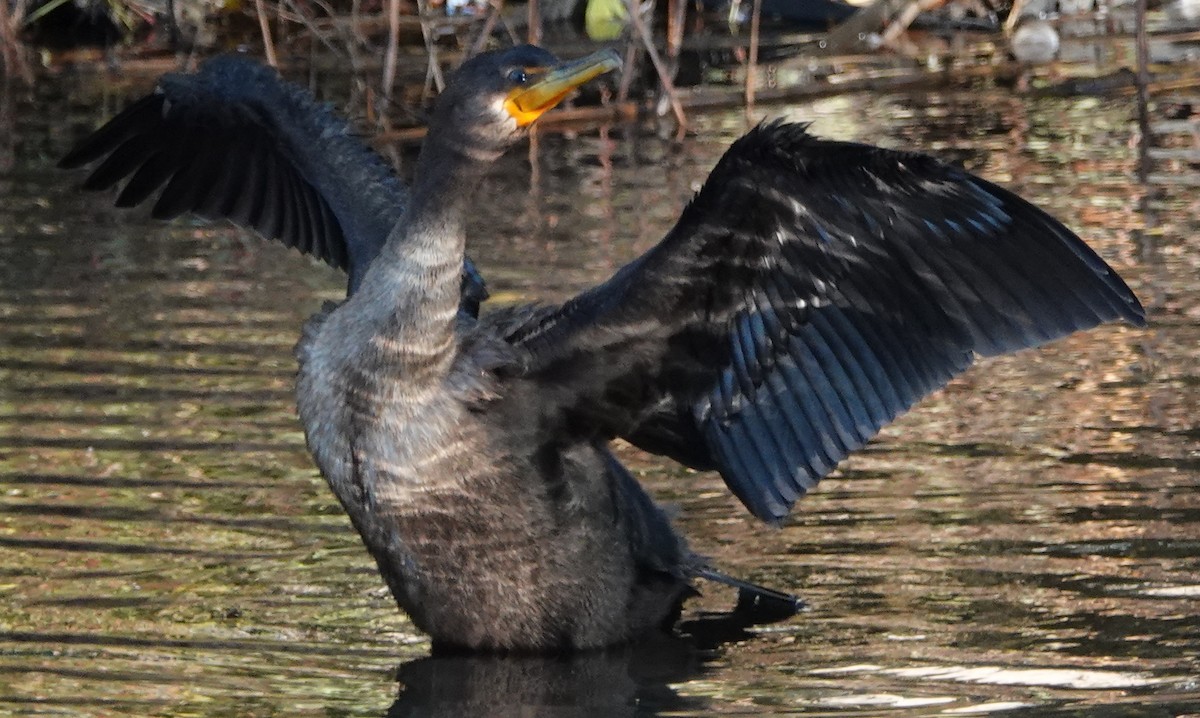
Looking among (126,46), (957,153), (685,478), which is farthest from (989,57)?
(685,478)

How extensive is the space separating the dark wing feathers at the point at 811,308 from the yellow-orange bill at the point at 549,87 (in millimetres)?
541

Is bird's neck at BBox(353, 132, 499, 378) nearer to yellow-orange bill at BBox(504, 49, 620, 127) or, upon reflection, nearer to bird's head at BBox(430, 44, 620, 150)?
bird's head at BBox(430, 44, 620, 150)

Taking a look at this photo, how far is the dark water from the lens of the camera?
6035mm

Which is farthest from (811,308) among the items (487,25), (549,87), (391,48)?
(391,48)

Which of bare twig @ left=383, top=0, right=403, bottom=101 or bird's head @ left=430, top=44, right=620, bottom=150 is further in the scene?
bare twig @ left=383, top=0, right=403, bottom=101

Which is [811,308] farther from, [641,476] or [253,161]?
[253,161]

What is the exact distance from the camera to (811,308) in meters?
6.33

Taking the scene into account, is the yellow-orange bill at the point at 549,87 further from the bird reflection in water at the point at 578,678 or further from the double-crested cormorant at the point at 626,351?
the bird reflection in water at the point at 578,678

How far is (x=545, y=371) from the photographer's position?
6348mm

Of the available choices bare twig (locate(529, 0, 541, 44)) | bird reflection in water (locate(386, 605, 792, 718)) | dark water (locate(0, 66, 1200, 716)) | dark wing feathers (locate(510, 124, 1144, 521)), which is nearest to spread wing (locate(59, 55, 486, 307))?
dark water (locate(0, 66, 1200, 716))

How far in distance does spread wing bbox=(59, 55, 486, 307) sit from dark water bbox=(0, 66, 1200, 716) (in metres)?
0.86

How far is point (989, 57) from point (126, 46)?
752cm

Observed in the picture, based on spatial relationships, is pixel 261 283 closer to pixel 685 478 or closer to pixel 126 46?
pixel 685 478

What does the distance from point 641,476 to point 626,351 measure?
68.8 inches
